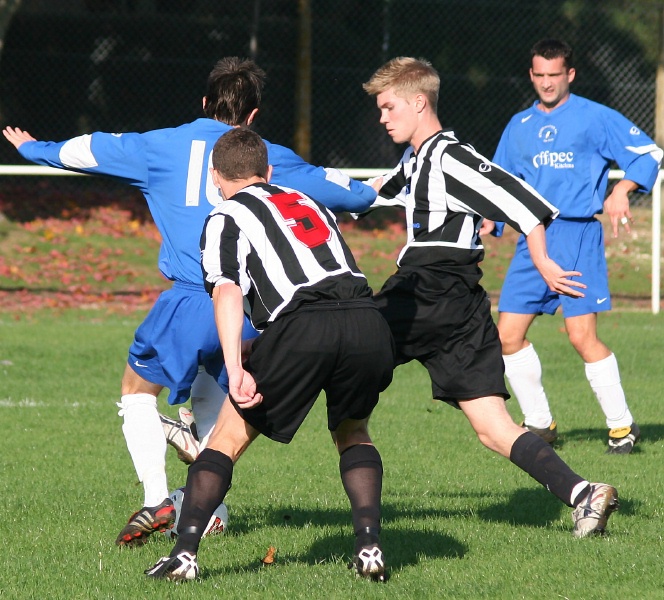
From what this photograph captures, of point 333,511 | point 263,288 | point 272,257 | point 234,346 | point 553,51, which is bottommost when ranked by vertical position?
point 333,511

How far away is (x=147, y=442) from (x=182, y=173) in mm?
1157

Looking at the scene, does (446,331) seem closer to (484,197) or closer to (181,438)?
(484,197)

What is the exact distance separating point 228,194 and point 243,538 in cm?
155

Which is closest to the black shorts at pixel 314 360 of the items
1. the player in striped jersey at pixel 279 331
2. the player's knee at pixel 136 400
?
the player in striped jersey at pixel 279 331

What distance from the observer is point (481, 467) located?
668cm

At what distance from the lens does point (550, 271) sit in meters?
4.56

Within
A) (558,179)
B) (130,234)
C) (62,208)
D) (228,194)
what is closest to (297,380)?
(228,194)

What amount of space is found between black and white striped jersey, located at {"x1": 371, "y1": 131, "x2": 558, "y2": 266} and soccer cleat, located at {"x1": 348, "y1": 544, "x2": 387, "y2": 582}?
4.70 feet

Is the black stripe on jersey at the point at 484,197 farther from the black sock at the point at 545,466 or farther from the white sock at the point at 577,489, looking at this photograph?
the white sock at the point at 577,489

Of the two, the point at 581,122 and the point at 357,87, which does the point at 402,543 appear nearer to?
the point at 581,122

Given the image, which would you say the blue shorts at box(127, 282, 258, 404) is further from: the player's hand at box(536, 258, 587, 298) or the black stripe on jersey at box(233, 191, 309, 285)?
the player's hand at box(536, 258, 587, 298)

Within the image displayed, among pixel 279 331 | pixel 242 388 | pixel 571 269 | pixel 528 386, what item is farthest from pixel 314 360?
pixel 528 386

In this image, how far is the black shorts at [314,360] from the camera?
412 centimetres

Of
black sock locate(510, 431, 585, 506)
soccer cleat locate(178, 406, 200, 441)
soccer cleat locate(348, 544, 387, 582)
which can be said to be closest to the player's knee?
soccer cleat locate(178, 406, 200, 441)
